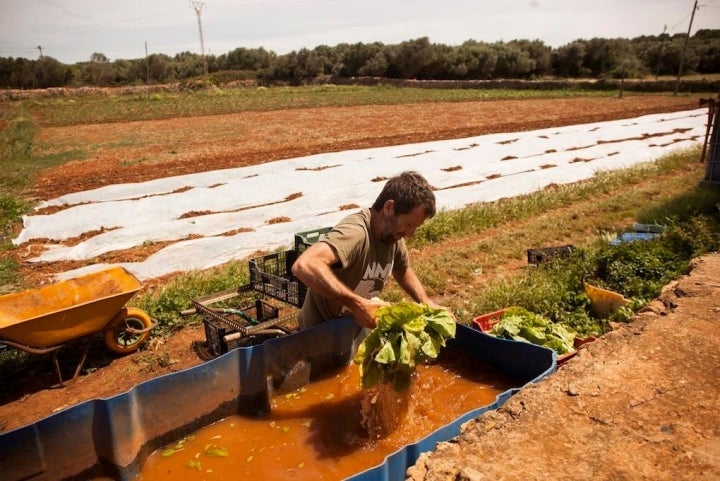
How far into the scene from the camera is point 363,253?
3865mm

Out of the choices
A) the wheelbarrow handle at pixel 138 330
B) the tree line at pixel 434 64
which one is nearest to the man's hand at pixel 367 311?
the wheelbarrow handle at pixel 138 330

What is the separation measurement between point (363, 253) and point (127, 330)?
3362mm

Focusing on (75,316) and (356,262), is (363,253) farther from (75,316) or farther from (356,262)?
(75,316)

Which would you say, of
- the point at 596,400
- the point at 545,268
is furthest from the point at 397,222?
the point at 545,268

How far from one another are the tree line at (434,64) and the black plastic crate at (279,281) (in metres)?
59.9

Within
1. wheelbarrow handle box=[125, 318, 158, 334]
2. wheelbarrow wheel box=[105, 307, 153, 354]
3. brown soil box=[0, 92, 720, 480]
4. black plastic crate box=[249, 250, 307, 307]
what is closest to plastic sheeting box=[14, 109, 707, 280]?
brown soil box=[0, 92, 720, 480]

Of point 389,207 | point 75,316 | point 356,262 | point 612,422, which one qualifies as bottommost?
point 75,316

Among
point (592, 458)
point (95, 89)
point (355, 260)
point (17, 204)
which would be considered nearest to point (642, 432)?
point (592, 458)

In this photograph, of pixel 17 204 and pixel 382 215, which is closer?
pixel 382 215

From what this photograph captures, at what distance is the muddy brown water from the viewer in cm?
321

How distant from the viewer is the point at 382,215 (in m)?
3.85

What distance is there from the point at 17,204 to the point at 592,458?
43.5ft

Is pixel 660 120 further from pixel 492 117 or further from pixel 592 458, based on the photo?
pixel 592 458

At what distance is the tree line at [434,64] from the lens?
61.4m
